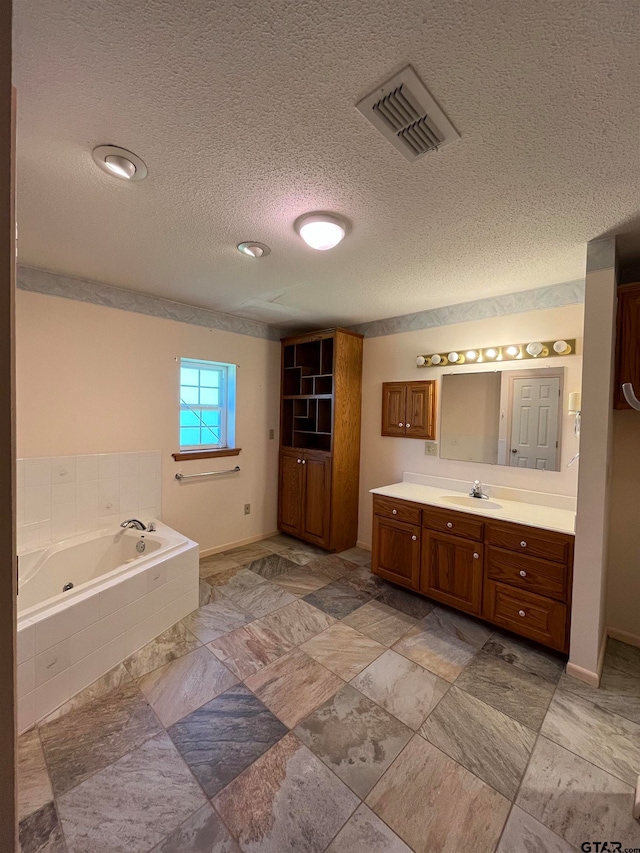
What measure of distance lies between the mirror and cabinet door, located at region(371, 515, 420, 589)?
81 cm

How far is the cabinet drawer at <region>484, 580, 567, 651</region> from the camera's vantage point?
2078 millimetres

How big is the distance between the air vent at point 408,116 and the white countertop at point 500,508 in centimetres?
209

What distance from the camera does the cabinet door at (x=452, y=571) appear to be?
2.43 metres

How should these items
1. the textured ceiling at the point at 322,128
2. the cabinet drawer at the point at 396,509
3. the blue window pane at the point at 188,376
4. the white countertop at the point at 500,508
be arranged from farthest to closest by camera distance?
the blue window pane at the point at 188,376 → the cabinet drawer at the point at 396,509 → the white countertop at the point at 500,508 → the textured ceiling at the point at 322,128

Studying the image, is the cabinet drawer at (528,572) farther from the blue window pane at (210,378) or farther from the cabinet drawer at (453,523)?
the blue window pane at (210,378)

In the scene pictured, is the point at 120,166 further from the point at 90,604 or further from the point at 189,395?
the point at 189,395

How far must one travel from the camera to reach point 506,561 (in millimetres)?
2281

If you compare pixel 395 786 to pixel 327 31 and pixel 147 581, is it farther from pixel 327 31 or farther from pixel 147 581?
pixel 327 31

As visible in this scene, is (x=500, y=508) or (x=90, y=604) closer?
(x=90, y=604)

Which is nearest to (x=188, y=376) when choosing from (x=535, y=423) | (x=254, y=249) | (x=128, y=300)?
(x=128, y=300)

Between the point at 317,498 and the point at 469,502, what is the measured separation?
5.04 feet

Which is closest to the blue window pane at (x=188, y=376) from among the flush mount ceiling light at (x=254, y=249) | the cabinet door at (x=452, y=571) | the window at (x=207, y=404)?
the window at (x=207, y=404)

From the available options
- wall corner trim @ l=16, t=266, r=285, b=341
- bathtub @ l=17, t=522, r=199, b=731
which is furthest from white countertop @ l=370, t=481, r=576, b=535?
wall corner trim @ l=16, t=266, r=285, b=341

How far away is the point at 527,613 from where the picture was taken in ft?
7.21
